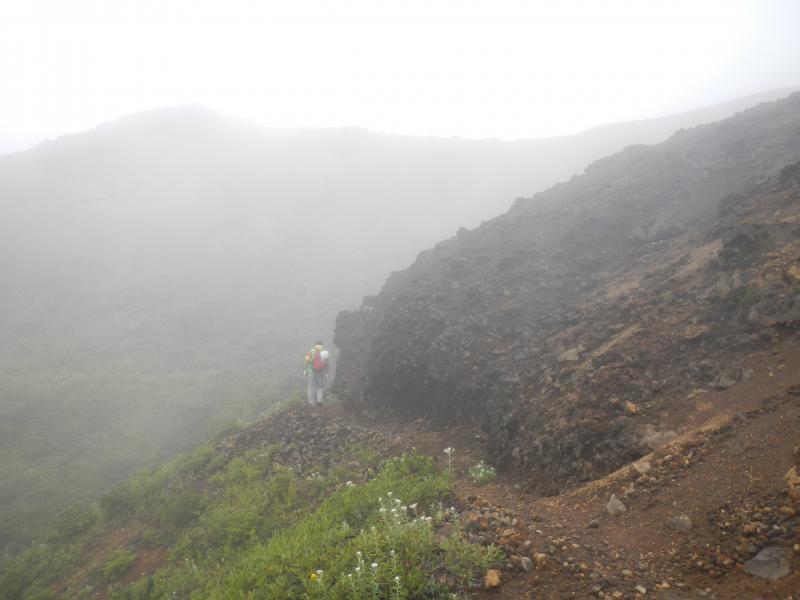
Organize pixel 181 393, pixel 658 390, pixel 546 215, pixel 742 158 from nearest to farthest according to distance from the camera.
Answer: pixel 658 390 < pixel 742 158 < pixel 546 215 < pixel 181 393

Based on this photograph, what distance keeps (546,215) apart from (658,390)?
40.4 feet

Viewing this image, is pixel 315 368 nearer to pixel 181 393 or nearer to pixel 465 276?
pixel 465 276

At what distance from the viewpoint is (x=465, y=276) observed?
15.6 m

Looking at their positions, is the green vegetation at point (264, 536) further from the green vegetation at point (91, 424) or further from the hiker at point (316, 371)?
the hiker at point (316, 371)

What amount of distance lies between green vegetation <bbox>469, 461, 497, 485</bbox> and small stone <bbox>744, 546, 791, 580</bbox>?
163 inches

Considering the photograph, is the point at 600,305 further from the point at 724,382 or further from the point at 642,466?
the point at 642,466

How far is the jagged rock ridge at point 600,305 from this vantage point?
686 cm

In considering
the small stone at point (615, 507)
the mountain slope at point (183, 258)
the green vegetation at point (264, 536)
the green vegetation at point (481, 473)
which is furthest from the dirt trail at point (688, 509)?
the mountain slope at point (183, 258)

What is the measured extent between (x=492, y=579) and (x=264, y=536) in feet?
15.2

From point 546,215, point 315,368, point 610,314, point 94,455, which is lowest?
point 94,455

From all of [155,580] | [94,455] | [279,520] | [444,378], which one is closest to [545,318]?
[444,378]

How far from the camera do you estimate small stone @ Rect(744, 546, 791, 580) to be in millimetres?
3264

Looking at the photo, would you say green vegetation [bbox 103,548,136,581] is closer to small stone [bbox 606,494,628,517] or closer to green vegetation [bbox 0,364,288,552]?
green vegetation [bbox 0,364,288,552]

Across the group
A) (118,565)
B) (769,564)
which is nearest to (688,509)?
(769,564)
